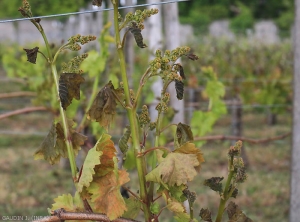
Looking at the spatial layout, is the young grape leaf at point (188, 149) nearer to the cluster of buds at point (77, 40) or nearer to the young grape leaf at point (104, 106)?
the young grape leaf at point (104, 106)

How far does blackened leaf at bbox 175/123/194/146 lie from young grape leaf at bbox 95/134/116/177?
152 millimetres

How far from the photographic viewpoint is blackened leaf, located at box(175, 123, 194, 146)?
1.18 m

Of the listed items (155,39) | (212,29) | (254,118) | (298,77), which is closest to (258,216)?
(155,39)

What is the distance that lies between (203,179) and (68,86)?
376 centimetres

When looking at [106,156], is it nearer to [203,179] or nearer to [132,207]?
[132,207]

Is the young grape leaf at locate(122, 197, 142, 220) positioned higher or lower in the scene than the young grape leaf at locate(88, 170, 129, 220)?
lower

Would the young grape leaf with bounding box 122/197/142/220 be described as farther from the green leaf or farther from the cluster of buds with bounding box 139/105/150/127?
the cluster of buds with bounding box 139/105/150/127

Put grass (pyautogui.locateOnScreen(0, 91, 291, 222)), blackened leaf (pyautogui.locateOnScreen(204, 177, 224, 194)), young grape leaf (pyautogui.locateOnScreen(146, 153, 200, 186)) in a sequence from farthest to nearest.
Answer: grass (pyautogui.locateOnScreen(0, 91, 291, 222))
blackened leaf (pyautogui.locateOnScreen(204, 177, 224, 194))
young grape leaf (pyautogui.locateOnScreen(146, 153, 200, 186))

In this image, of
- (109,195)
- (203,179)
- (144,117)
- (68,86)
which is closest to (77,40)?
(68,86)

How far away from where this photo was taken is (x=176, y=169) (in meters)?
1.06

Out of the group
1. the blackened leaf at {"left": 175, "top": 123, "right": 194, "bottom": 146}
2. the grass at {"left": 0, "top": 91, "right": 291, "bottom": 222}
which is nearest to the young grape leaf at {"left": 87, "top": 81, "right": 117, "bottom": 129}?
the blackened leaf at {"left": 175, "top": 123, "right": 194, "bottom": 146}

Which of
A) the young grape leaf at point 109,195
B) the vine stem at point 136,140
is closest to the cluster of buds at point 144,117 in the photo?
the vine stem at point 136,140

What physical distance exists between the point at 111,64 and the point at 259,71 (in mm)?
3063

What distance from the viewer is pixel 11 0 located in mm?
5180
